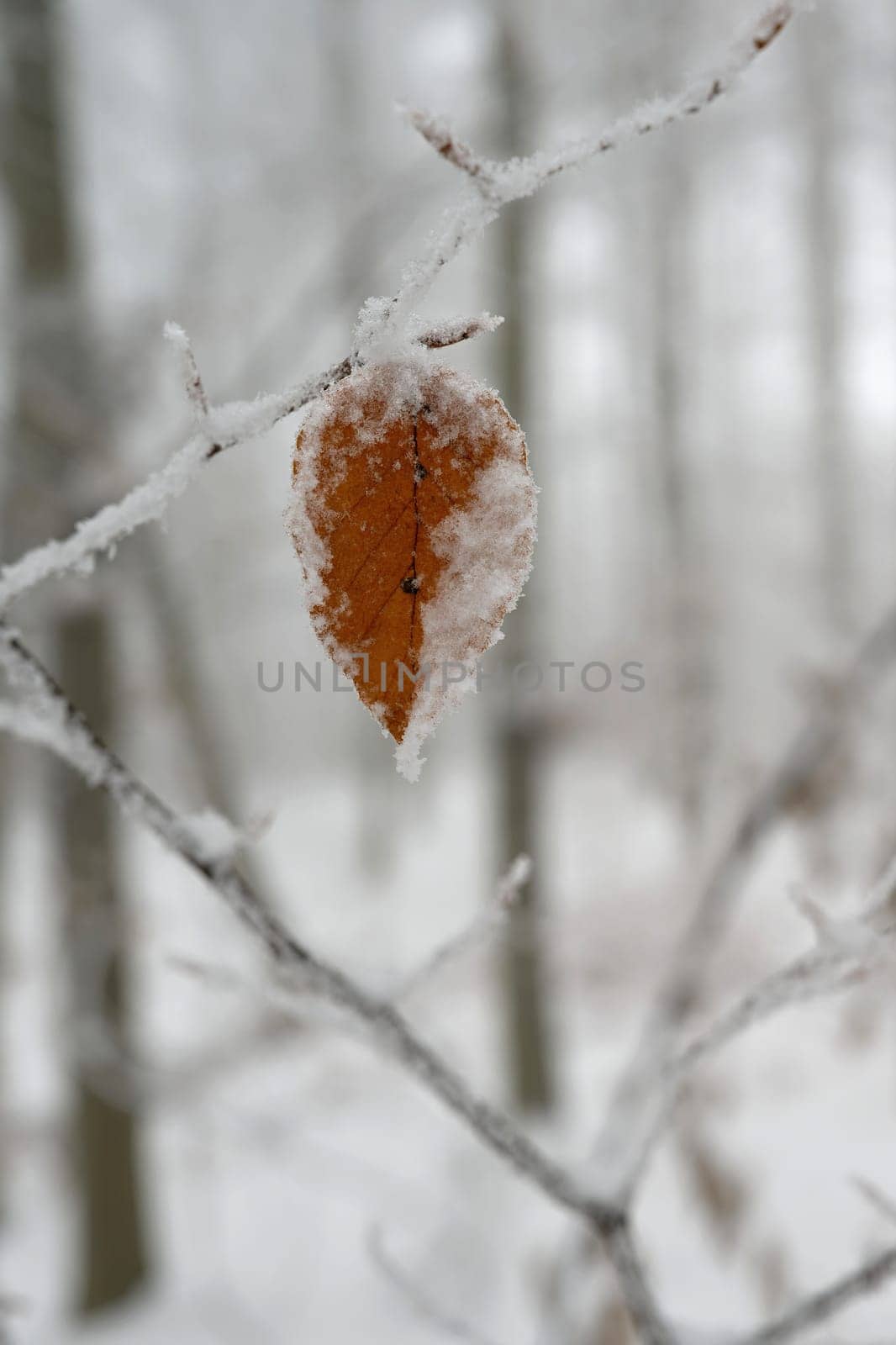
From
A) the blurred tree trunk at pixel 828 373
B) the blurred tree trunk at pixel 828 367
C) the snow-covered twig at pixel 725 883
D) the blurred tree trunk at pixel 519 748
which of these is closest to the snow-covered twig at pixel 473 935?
the snow-covered twig at pixel 725 883

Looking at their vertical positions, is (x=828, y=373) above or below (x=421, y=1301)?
above

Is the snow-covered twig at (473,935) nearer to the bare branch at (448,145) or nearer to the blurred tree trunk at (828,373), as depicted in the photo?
the bare branch at (448,145)

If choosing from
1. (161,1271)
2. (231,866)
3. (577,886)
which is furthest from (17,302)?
(577,886)

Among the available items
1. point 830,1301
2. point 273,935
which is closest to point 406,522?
point 273,935

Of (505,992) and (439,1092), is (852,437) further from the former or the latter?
(439,1092)

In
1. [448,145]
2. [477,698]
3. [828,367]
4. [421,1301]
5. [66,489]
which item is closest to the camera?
[448,145]

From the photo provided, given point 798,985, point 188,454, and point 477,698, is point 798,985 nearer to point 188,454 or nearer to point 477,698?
point 188,454

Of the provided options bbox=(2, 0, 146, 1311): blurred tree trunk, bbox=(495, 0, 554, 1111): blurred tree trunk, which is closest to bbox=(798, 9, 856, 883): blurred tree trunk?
bbox=(495, 0, 554, 1111): blurred tree trunk

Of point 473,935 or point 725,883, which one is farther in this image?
point 725,883

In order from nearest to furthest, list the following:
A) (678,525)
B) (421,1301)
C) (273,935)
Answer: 1. (273,935)
2. (421,1301)
3. (678,525)
